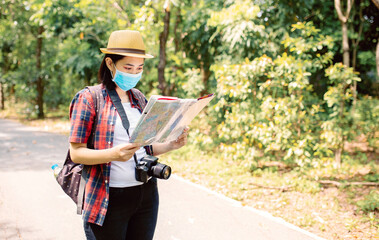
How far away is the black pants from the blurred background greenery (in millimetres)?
3387

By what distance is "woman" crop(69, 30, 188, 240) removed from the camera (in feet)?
Answer: 5.76

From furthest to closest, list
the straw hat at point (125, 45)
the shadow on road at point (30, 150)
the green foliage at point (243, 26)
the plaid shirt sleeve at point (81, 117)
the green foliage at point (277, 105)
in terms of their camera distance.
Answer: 1. the shadow on road at point (30, 150)
2. the green foliage at point (243, 26)
3. the green foliage at point (277, 105)
4. the straw hat at point (125, 45)
5. the plaid shirt sleeve at point (81, 117)

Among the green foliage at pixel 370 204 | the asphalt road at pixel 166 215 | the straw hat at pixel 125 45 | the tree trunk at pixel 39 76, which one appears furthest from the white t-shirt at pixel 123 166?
the tree trunk at pixel 39 76

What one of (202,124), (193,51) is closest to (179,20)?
(193,51)

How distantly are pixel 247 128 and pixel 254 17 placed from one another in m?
2.29

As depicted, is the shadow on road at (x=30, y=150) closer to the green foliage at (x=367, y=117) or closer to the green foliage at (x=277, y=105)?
the green foliage at (x=277, y=105)

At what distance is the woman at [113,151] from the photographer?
1.76 m

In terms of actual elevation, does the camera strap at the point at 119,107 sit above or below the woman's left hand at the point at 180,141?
above

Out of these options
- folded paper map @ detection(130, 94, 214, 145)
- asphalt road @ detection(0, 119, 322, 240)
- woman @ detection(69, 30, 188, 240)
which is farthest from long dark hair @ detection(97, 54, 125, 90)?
asphalt road @ detection(0, 119, 322, 240)

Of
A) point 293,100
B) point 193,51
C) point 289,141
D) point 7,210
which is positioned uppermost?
point 193,51

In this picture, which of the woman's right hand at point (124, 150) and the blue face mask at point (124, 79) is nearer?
the woman's right hand at point (124, 150)

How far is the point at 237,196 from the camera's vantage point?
5.27m

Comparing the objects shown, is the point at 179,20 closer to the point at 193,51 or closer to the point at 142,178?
the point at 193,51

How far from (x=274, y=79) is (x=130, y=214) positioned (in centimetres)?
473
